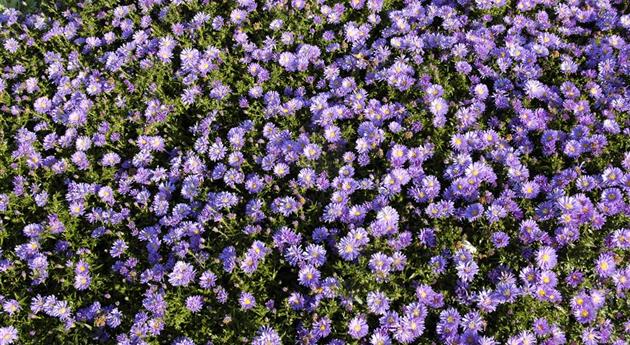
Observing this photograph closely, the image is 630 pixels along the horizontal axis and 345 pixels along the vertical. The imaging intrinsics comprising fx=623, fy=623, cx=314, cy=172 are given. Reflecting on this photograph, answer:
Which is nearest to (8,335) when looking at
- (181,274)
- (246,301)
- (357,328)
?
(181,274)

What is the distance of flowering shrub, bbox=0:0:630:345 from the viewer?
10.2 feet

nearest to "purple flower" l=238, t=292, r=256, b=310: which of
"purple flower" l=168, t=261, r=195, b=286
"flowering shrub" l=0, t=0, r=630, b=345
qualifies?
"flowering shrub" l=0, t=0, r=630, b=345

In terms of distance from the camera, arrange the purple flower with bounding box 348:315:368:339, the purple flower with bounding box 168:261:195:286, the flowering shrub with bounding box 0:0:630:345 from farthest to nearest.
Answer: the purple flower with bounding box 168:261:195:286
the flowering shrub with bounding box 0:0:630:345
the purple flower with bounding box 348:315:368:339

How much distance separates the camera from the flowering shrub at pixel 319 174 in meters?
3.12

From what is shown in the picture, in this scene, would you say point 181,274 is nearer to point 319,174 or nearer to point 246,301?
point 246,301

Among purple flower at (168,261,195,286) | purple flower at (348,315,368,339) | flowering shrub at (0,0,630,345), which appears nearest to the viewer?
purple flower at (348,315,368,339)

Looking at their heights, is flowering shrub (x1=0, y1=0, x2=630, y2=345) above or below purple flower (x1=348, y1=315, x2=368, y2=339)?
above

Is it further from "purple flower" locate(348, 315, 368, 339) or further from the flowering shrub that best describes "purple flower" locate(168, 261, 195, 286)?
"purple flower" locate(348, 315, 368, 339)

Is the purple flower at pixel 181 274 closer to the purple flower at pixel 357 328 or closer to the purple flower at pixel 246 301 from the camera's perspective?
the purple flower at pixel 246 301

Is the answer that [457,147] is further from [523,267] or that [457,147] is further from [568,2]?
[568,2]

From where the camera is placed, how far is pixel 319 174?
3613 millimetres

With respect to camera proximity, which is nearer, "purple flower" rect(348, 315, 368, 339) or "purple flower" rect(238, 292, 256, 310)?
"purple flower" rect(348, 315, 368, 339)

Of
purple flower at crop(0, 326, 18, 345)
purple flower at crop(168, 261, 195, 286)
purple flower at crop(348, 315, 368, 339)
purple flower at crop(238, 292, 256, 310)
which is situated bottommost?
purple flower at crop(348, 315, 368, 339)

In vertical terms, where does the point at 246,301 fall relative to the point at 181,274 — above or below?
below
